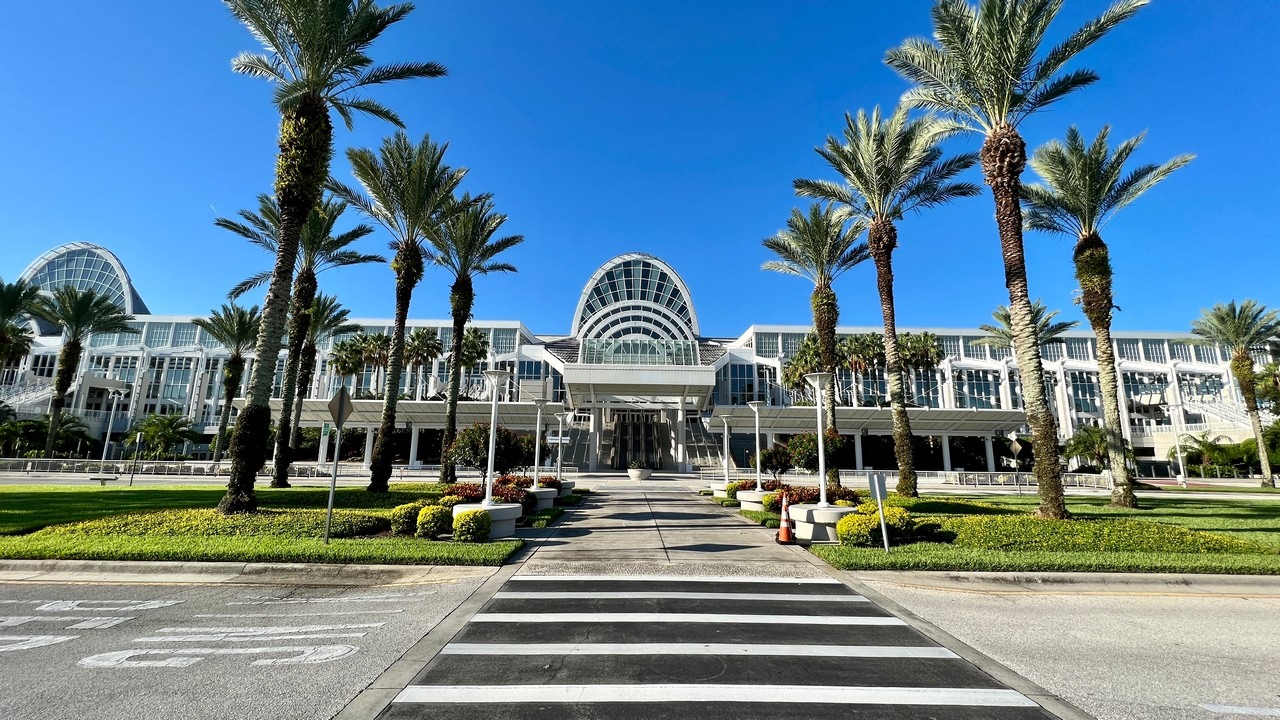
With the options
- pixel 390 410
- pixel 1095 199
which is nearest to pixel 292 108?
pixel 390 410

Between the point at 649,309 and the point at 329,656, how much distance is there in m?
70.4

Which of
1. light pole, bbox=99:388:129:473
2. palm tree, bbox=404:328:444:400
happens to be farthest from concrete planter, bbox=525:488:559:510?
palm tree, bbox=404:328:444:400

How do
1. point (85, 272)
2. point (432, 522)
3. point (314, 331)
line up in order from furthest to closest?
1. point (85, 272)
2. point (314, 331)
3. point (432, 522)

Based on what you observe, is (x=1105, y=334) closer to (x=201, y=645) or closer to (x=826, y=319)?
(x=826, y=319)

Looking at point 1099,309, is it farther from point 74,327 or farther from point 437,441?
point 74,327

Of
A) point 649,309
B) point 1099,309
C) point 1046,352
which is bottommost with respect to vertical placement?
point 1099,309

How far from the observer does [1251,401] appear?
37.7 metres

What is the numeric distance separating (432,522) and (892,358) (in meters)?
16.7

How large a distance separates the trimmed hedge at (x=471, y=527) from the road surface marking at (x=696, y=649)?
→ 5.84 metres

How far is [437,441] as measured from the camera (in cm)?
5612

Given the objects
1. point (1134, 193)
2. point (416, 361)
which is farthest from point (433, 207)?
point (416, 361)

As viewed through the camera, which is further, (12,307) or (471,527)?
(12,307)

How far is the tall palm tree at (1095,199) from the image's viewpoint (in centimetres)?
2008

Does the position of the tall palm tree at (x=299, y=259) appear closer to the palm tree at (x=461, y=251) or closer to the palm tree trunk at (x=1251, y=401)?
the palm tree at (x=461, y=251)
